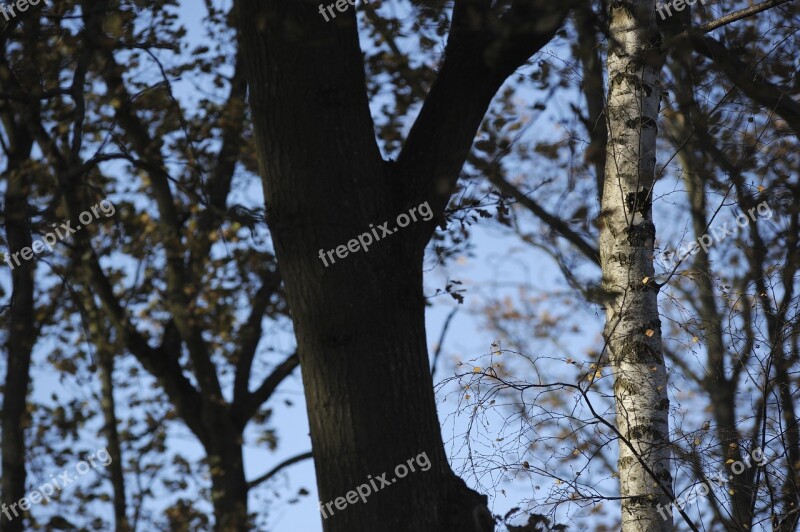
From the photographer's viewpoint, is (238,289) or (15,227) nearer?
(15,227)

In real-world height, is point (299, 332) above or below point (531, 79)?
below

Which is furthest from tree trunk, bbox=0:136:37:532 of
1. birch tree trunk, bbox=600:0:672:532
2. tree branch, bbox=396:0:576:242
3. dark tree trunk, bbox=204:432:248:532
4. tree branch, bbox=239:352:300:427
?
birch tree trunk, bbox=600:0:672:532

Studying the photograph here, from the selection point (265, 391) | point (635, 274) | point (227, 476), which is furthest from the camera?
point (265, 391)

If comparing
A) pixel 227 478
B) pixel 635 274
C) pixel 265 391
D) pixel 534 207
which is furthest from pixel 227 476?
pixel 635 274

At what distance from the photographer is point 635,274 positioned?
4.18m

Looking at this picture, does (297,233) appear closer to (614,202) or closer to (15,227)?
(614,202)

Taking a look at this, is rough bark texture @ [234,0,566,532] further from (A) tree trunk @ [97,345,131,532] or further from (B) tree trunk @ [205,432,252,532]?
(A) tree trunk @ [97,345,131,532]

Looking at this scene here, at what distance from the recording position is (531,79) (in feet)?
17.3

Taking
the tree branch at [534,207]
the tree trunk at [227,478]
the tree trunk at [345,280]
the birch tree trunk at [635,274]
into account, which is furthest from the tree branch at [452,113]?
the tree trunk at [227,478]

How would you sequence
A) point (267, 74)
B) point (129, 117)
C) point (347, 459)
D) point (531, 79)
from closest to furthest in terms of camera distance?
1. point (347, 459)
2. point (267, 74)
3. point (531, 79)
4. point (129, 117)

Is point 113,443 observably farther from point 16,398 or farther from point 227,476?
point 16,398

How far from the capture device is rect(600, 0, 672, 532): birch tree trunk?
12.8 feet

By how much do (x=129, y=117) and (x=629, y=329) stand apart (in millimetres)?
7629

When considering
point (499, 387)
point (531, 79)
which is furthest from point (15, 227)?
point (499, 387)
